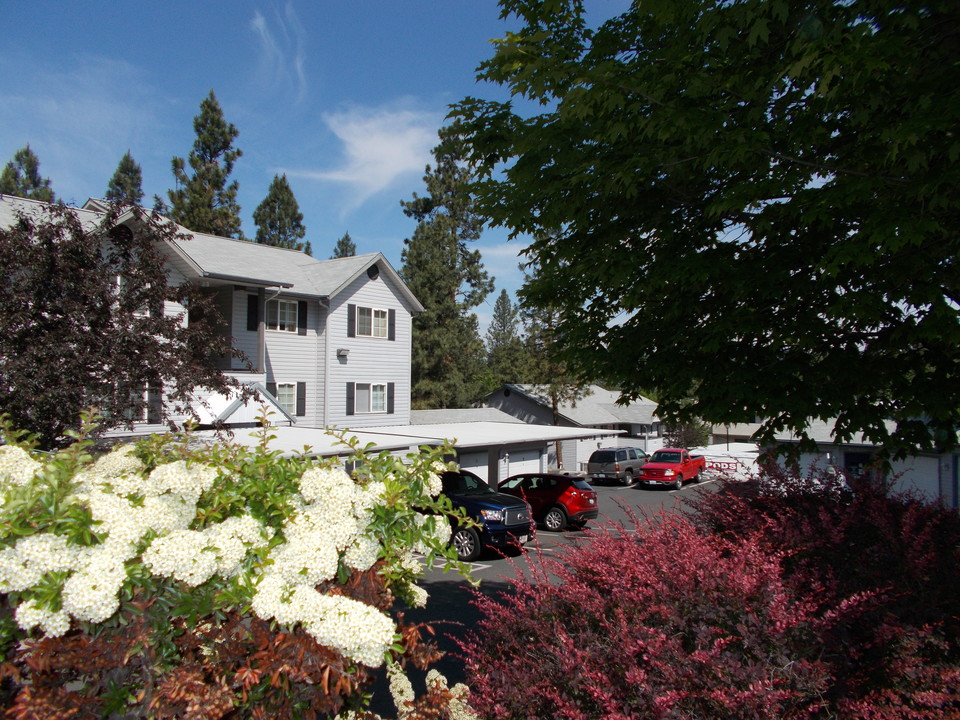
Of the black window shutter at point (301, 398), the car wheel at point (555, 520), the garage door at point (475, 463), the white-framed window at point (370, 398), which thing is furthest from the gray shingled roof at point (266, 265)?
the car wheel at point (555, 520)

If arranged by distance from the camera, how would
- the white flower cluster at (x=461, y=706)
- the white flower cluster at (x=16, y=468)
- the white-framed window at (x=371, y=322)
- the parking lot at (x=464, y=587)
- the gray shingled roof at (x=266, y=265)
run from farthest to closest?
the white-framed window at (x=371, y=322) < the gray shingled roof at (x=266, y=265) < the parking lot at (x=464, y=587) < the white flower cluster at (x=461, y=706) < the white flower cluster at (x=16, y=468)

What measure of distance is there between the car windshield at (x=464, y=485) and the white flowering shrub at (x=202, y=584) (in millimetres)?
12337

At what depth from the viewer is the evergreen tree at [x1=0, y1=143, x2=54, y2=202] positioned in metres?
46.1

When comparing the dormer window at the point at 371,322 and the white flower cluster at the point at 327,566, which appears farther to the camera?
the dormer window at the point at 371,322

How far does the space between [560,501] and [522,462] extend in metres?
9.49

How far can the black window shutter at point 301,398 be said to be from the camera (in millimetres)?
24422

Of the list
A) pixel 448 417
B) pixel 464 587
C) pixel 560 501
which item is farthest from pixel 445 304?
pixel 464 587

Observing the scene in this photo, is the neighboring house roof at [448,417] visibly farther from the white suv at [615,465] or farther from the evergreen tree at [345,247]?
the evergreen tree at [345,247]

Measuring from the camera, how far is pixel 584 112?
6855 mm

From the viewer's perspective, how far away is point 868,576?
5.86 m

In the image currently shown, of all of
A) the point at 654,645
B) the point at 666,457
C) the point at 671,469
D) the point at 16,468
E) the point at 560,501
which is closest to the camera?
the point at 16,468

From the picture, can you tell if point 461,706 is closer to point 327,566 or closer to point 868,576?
point 327,566

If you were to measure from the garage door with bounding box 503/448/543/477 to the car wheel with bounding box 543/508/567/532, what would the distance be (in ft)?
27.3

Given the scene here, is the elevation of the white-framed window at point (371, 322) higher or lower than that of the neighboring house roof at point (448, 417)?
higher
